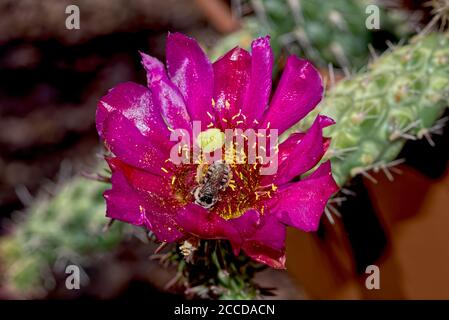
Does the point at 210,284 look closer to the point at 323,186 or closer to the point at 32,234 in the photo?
the point at 323,186

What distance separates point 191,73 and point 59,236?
435 mm

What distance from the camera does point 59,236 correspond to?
1.11 m

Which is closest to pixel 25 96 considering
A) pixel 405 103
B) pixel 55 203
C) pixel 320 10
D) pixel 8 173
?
pixel 8 173

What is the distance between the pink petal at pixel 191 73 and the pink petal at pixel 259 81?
5 cm

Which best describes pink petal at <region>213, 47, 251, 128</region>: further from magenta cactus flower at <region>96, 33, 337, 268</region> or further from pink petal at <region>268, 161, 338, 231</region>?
pink petal at <region>268, 161, 338, 231</region>

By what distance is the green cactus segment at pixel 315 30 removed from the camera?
46.4 inches

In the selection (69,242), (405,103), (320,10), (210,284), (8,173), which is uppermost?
(320,10)

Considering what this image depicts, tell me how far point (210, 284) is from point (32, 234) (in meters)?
0.39

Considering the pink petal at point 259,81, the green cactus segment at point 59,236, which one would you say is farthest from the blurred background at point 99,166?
the pink petal at point 259,81

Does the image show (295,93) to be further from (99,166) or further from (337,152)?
(99,166)

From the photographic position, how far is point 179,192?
0.83 m

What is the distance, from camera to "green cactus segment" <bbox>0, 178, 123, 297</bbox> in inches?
43.3

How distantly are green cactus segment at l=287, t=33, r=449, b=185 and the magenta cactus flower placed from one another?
0.12 metres

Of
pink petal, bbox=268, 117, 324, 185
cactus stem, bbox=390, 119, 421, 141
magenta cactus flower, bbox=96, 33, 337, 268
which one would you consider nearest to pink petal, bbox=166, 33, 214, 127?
magenta cactus flower, bbox=96, 33, 337, 268
